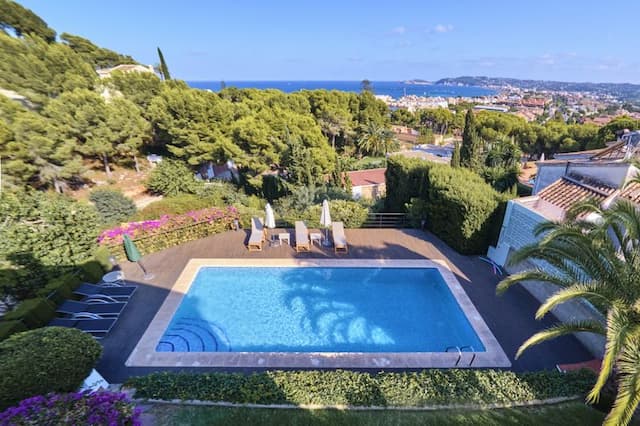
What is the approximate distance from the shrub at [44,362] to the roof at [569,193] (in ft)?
41.2

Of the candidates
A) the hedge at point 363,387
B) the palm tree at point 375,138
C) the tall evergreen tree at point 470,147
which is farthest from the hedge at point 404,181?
the palm tree at point 375,138

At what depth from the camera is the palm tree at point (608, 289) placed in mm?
3818

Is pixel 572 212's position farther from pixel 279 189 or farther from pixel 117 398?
pixel 279 189

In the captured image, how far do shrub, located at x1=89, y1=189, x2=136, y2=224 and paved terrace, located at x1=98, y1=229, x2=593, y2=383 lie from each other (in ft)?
18.5

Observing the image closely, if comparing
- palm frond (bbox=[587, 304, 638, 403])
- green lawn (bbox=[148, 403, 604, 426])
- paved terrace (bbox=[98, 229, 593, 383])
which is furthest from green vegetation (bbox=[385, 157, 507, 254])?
palm frond (bbox=[587, 304, 638, 403])

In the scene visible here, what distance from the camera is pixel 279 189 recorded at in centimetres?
2123

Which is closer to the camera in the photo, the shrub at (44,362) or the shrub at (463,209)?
the shrub at (44,362)

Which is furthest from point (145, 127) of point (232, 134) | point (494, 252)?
point (494, 252)

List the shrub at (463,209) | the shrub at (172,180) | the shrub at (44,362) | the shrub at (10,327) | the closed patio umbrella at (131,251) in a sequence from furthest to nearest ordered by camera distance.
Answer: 1. the shrub at (172,180)
2. the shrub at (463,209)
3. the closed patio umbrella at (131,251)
4. the shrub at (10,327)
5. the shrub at (44,362)

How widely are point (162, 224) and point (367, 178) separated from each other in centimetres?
1841

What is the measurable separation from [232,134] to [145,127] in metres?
6.07

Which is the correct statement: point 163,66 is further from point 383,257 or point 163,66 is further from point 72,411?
point 72,411

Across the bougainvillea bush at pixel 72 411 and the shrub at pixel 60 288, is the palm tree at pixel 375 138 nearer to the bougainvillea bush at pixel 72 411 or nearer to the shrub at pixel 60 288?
the shrub at pixel 60 288

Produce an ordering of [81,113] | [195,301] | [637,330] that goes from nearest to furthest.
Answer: [637,330] → [195,301] → [81,113]
